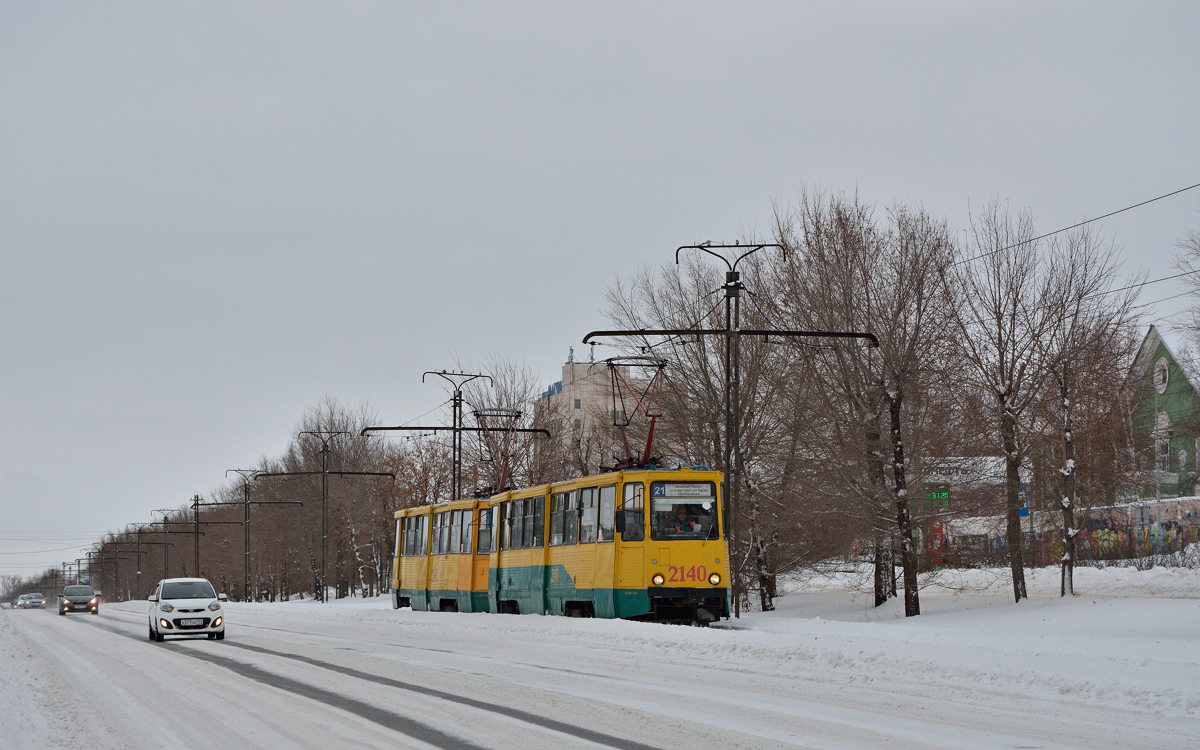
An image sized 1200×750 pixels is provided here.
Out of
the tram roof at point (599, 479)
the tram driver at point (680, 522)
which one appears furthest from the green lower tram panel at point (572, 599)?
the tram roof at point (599, 479)

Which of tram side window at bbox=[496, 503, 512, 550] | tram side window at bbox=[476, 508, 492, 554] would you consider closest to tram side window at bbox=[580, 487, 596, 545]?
tram side window at bbox=[496, 503, 512, 550]

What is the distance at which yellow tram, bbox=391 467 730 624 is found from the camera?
82.8ft

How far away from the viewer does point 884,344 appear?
29578mm

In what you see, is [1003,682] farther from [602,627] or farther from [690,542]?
[690,542]

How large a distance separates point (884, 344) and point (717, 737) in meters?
21.1

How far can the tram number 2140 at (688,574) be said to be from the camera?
25.2 meters

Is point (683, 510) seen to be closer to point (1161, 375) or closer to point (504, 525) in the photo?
point (504, 525)

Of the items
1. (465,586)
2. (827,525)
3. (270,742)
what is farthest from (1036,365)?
(270,742)

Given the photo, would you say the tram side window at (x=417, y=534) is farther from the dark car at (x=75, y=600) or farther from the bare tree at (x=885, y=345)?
the dark car at (x=75, y=600)

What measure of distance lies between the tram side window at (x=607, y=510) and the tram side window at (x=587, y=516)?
424mm

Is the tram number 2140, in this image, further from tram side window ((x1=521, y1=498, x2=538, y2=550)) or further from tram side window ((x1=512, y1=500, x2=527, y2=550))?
tram side window ((x1=512, y1=500, x2=527, y2=550))

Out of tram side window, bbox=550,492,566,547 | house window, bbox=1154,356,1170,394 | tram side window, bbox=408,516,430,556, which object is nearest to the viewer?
tram side window, bbox=550,492,566,547

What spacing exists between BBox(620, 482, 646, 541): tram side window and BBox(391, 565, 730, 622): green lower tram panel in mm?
1156

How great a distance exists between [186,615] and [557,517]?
944cm
